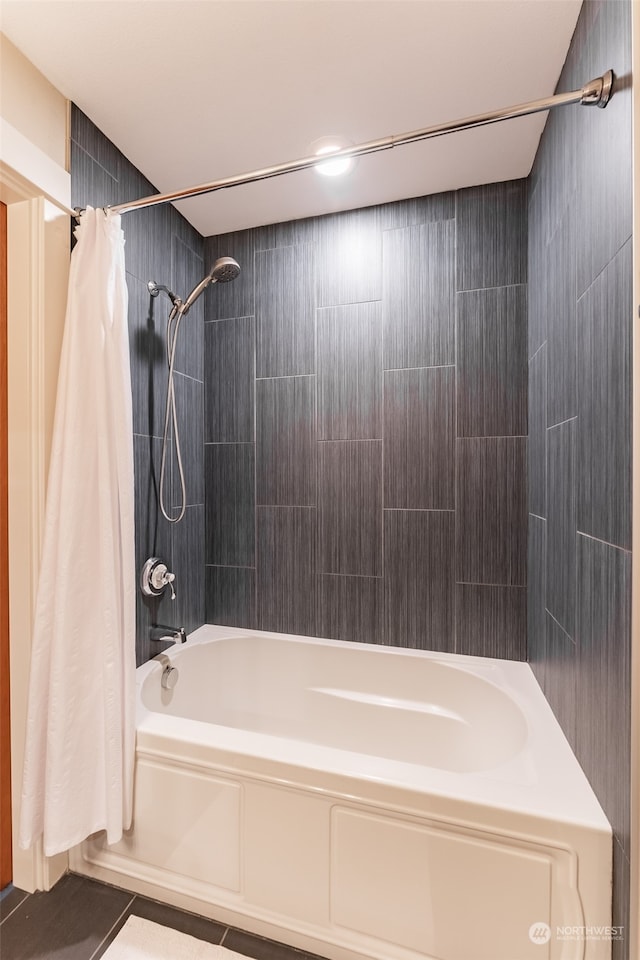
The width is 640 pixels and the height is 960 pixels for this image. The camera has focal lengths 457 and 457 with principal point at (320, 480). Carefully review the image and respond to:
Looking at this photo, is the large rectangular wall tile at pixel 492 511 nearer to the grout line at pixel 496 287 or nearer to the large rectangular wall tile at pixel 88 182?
the grout line at pixel 496 287

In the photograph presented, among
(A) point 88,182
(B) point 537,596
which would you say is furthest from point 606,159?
(A) point 88,182

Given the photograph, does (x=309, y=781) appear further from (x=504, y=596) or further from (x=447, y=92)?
(x=447, y=92)

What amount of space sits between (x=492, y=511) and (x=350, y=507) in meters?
0.60

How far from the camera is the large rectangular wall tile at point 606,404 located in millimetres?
891

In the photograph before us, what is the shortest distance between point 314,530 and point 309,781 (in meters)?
1.07

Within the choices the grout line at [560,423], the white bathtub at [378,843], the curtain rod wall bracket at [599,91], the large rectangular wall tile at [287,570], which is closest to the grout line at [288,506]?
the large rectangular wall tile at [287,570]

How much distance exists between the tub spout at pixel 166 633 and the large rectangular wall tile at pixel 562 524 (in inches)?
55.6

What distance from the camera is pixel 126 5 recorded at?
1169 mm

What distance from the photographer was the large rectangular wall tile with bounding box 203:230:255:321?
2199 millimetres

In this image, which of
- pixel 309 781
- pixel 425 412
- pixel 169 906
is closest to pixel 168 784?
pixel 169 906

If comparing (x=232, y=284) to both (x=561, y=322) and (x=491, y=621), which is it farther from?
(x=491, y=621)

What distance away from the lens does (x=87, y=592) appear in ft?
4.47

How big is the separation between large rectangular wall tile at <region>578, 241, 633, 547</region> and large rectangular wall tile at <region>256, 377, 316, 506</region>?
1168mm

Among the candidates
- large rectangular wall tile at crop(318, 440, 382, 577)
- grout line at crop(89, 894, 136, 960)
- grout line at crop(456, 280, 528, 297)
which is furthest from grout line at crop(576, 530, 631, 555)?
grout line at crop(89, 894, 136, 960)
